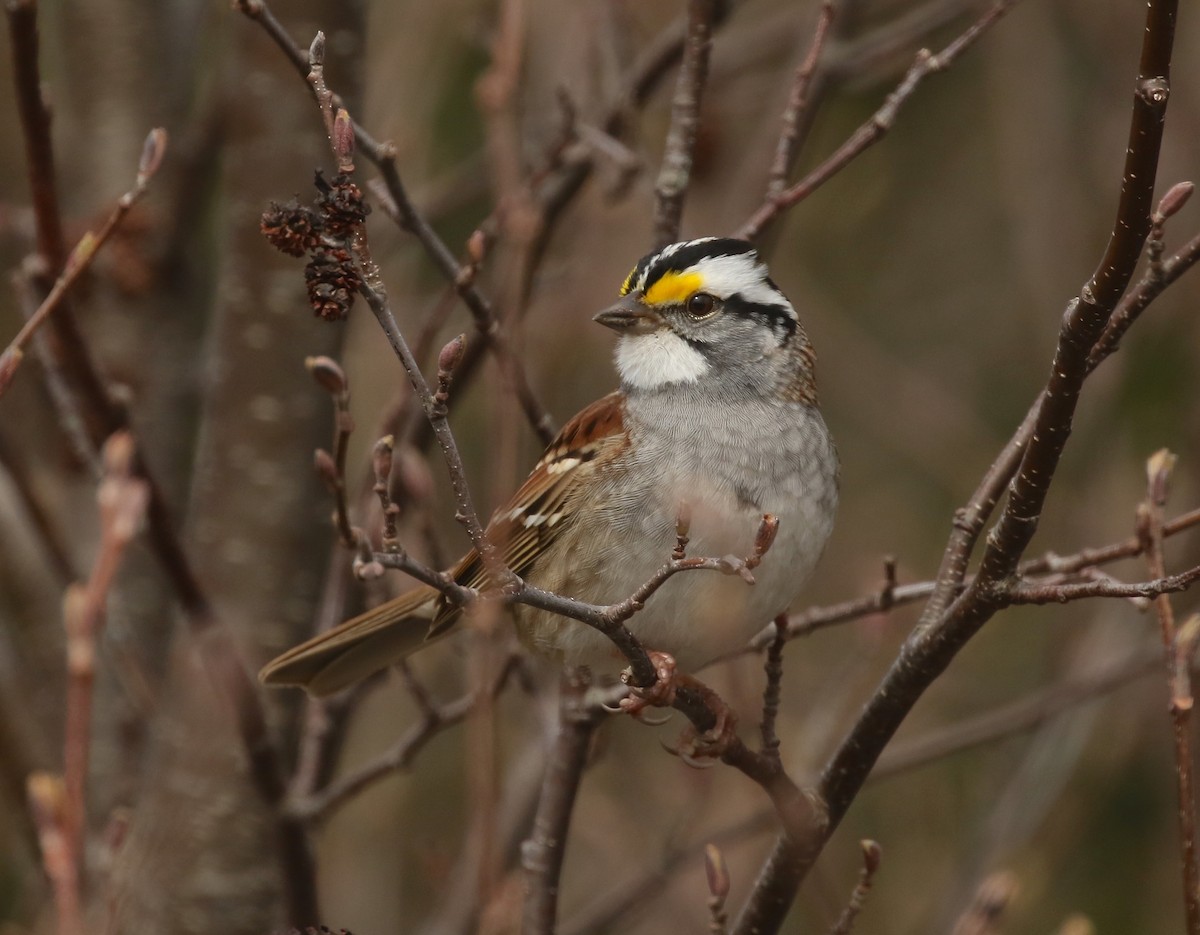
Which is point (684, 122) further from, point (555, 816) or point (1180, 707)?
point (1180, 707)

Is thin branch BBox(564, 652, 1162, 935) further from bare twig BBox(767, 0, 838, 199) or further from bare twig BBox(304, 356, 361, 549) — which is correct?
bare twig BBox(304, 356, 361, 549)

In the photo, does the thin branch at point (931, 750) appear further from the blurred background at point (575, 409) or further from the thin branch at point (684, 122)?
the thin branch at point (684, 122)

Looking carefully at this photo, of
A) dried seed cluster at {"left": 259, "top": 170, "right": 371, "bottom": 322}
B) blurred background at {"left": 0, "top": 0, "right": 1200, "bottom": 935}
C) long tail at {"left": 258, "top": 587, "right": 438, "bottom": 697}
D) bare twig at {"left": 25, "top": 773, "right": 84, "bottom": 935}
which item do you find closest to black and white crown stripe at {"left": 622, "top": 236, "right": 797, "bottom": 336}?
blurred background at {"left": 0, "top": 0, "right": 1200, "bottom": 935}

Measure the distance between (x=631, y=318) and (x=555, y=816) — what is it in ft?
3.82

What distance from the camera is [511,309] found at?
271cm

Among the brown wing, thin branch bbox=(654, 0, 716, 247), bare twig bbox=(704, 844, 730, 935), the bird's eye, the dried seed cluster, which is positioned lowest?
bare twig bbox=(704, 844, 730, 935)

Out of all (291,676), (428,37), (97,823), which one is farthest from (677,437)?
(428,37)

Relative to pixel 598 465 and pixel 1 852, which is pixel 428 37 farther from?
pixel 1 852

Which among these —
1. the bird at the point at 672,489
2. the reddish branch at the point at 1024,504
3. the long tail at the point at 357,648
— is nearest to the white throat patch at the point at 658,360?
the bird at the point at 672,489

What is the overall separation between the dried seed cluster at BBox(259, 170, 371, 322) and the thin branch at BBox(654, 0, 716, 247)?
1600 millimetres

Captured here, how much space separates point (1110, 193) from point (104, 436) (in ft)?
13.0

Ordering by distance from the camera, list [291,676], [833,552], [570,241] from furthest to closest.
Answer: [833,552], [570,241], [291,676]

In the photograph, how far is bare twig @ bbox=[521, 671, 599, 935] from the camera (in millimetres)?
3152

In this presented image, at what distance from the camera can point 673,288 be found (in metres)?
3.68
